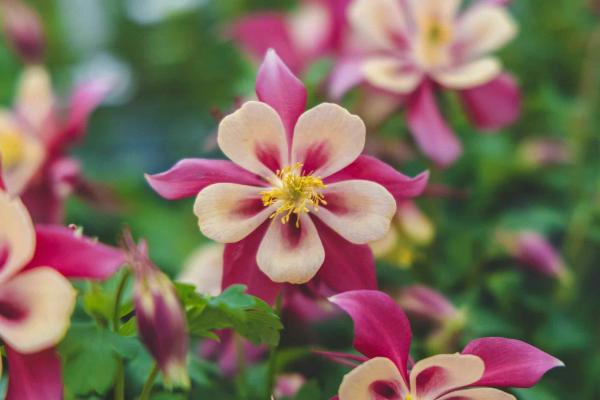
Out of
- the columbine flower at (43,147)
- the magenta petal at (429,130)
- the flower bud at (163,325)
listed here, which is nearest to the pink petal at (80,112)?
the columbine flower at (43,147)

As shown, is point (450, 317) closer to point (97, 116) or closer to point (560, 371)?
point (560, 371)

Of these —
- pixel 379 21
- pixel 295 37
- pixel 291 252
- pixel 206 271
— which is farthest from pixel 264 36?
pixel 291 252

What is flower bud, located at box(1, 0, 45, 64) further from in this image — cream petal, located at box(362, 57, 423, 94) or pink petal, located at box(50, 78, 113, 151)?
cream petal, located at box(362, 57, 423, 94)

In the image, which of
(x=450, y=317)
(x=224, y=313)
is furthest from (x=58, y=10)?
(x=224, y=313)

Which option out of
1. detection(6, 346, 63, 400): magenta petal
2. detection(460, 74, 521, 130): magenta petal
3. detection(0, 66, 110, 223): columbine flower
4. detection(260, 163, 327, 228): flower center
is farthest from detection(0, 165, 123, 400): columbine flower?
detection(460, 74, 521, 130): magenta petal

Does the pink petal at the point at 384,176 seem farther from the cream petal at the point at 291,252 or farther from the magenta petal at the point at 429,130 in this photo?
the magenta petal at the point at 429,130
